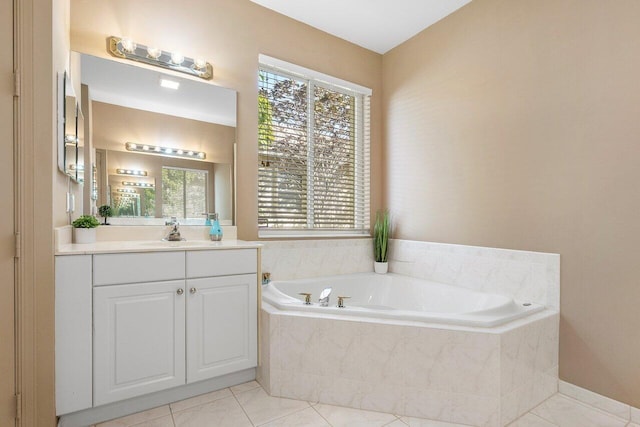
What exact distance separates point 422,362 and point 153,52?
257cm

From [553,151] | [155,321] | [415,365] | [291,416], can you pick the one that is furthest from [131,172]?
[553,151]

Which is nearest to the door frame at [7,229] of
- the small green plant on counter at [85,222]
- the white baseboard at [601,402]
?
the small green plant on counter at [85,222]

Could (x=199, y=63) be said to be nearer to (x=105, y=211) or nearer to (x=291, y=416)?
(x=105, y=211)

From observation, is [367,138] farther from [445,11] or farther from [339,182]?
[445,11]

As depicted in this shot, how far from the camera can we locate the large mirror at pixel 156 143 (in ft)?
6.88

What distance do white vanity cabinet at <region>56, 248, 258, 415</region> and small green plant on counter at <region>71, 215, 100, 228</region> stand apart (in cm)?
41

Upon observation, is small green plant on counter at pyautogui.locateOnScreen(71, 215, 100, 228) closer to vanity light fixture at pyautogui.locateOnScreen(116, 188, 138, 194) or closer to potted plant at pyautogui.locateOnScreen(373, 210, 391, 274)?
vanity light fixture at pyautogui.locateOnScreen(116, 188, 138, 194)

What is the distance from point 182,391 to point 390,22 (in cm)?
318

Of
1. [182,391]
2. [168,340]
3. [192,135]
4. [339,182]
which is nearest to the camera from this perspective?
[168,340]

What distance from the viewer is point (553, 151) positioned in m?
2.04

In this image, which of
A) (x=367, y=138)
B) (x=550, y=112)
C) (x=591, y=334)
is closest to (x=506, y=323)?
(x=591, y=334)

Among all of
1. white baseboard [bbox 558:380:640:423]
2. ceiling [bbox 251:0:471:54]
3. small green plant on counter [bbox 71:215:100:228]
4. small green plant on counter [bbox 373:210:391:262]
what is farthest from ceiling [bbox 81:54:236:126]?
white baseboard [bbox 558:380:640:423]

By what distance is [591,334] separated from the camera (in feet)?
6.16

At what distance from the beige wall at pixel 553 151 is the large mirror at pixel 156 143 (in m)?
1.75
